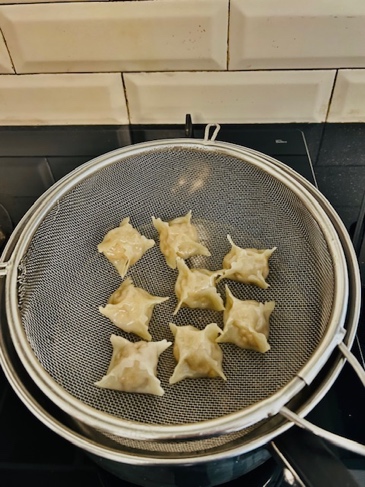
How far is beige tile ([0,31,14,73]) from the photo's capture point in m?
0.99

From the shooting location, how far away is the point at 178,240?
3.09ft

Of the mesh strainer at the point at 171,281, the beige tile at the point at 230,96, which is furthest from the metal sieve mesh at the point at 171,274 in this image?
the beige tile at the point at 230,96

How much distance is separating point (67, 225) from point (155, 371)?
1.21 feet

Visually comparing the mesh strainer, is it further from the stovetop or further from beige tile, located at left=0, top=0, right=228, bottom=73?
beige tile, located at left=0, top=0, right=228, bottom=73

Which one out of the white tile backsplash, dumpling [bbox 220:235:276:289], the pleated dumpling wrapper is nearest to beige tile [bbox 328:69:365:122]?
the white tile backsplash

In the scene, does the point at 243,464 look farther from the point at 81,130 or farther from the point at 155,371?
the point at 81,130

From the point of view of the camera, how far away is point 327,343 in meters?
0.67

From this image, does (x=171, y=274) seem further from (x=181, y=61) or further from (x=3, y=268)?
(x=181, y=61)

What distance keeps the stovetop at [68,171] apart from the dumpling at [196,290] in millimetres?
268

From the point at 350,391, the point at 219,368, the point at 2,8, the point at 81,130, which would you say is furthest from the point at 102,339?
the point at 2,8

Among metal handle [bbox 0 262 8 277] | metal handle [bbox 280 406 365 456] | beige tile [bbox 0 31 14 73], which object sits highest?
beige tile [bbox 0 31 14 73]

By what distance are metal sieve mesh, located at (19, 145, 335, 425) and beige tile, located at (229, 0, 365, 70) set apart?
0.76ft

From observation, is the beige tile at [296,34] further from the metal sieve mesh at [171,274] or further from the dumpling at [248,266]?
the dumpling at [248,266]

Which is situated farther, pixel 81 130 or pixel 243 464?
pixel 81 130
